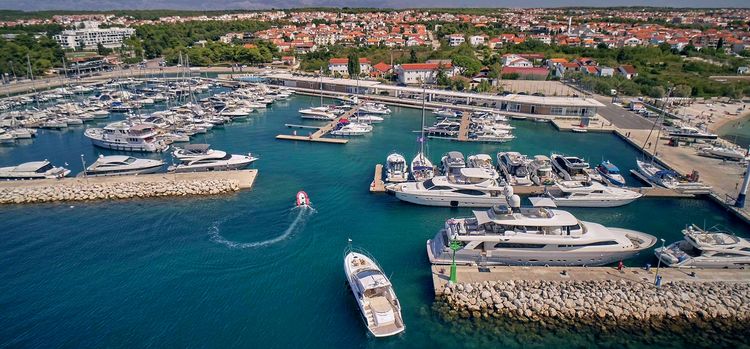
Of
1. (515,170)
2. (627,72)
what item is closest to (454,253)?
(515,170)

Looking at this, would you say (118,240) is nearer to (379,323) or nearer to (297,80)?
(379,323)

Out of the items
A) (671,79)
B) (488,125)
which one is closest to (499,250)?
(488,125)

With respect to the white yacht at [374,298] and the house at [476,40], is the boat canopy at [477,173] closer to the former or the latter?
the white yacht at [374,298]

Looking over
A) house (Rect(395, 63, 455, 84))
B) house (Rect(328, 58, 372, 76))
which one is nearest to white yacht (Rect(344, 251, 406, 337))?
house (Rect(395, 63, 455, 84))

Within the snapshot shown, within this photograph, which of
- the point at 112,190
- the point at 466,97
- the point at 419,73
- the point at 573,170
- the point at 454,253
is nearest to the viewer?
the point at 454,253

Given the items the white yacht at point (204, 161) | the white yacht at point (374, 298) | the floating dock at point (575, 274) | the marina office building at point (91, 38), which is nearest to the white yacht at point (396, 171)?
the floating dock at point (575, 274)

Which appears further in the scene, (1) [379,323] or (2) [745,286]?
(2) [745,286]

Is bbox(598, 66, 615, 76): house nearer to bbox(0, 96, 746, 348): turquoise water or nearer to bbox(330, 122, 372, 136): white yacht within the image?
bbox(330, 122, 372, 136): white yacht

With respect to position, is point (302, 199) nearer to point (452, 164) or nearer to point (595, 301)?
point (452, 164)
